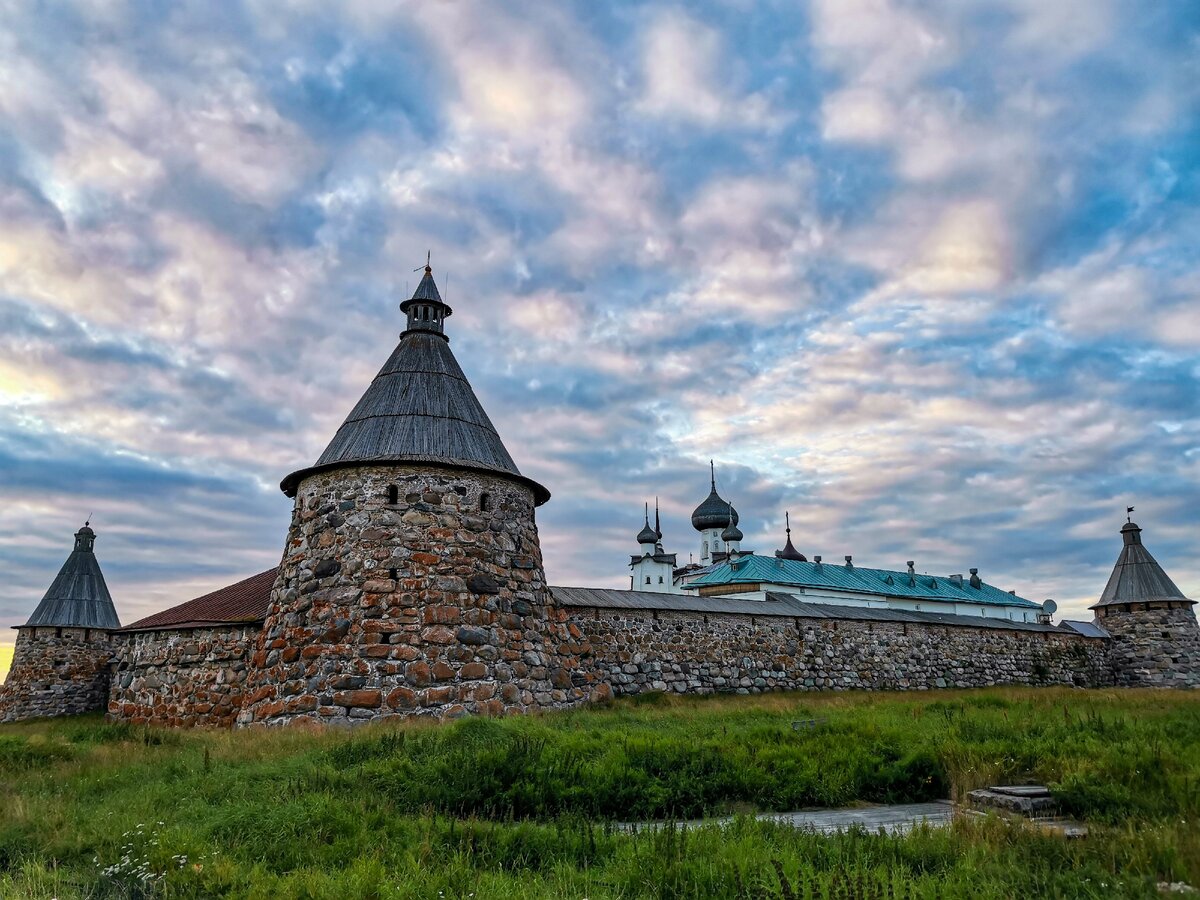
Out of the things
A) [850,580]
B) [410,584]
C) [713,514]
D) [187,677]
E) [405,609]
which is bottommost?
[187,677]

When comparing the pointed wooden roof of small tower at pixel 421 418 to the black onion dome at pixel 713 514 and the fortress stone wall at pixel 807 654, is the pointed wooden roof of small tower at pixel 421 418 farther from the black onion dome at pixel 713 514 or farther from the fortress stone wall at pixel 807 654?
the black onion dome at pixel 713 514

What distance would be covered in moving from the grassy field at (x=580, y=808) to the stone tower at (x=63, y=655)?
16.7m

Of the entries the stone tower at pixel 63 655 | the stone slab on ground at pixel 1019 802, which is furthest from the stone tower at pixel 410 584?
the stone tower at pixel 63 655

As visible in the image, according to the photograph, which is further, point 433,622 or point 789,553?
point 789,553

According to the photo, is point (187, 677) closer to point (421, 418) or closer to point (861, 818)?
point (421, 418)

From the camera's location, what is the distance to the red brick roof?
50.5 ft

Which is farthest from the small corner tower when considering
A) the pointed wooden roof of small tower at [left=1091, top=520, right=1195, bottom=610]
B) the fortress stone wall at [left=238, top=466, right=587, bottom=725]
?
the fortress stone wall at [left=238, top=466, right=587, bottom=725]

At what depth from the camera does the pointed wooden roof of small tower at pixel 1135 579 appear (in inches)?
1127

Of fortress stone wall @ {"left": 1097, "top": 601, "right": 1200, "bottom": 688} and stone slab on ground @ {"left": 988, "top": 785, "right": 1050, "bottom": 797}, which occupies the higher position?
fortress stone wall @ {"left": 1097, "top": 601, "right": 1200, "bottom": 688}

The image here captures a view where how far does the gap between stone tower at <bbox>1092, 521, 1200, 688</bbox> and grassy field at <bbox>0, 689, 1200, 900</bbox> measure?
755 inches

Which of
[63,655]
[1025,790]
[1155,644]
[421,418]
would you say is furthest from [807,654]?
[63,655]

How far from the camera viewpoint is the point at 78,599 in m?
26.0

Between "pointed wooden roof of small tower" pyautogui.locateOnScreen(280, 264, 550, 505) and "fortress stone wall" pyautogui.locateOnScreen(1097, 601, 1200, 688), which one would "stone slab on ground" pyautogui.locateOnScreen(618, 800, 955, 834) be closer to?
"pointed wooden roof of small tower" pyautogui.locateOnScreen(280, 264, 550, 505)

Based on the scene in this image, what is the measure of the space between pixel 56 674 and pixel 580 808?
25264mm
